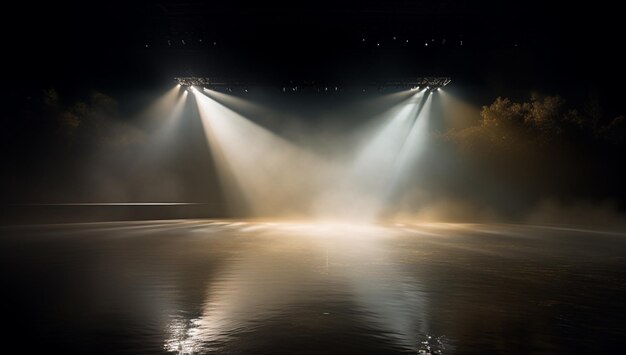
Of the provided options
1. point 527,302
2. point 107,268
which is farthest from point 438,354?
point 107,268

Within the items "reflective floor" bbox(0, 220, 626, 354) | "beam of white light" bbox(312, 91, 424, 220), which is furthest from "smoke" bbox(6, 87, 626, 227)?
"reflective floor" bbox(0, 220, 626, 354)

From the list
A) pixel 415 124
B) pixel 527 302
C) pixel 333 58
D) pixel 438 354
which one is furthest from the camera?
pixel 415 124

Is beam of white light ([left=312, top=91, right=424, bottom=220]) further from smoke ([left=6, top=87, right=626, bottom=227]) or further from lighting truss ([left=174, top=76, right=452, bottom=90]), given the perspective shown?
lighting truss ([left=174, top=76, right=452, bottom=90])

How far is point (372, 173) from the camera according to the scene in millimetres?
31000

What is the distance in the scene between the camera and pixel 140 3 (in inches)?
690

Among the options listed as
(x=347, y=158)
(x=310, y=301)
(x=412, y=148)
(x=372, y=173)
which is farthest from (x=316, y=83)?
(x=310, y=301)

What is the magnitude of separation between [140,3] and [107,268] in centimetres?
1183

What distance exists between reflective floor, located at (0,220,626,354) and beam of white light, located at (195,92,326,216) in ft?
66.3

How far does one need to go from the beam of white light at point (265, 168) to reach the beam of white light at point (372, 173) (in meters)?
1.61

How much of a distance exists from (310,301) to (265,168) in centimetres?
2660

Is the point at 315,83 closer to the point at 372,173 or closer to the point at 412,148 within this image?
the point at 412,148

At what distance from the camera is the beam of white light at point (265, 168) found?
31875 millimetres

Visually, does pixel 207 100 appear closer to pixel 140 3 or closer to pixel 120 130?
pixel 120 130

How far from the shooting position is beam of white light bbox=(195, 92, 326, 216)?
1255 inches
